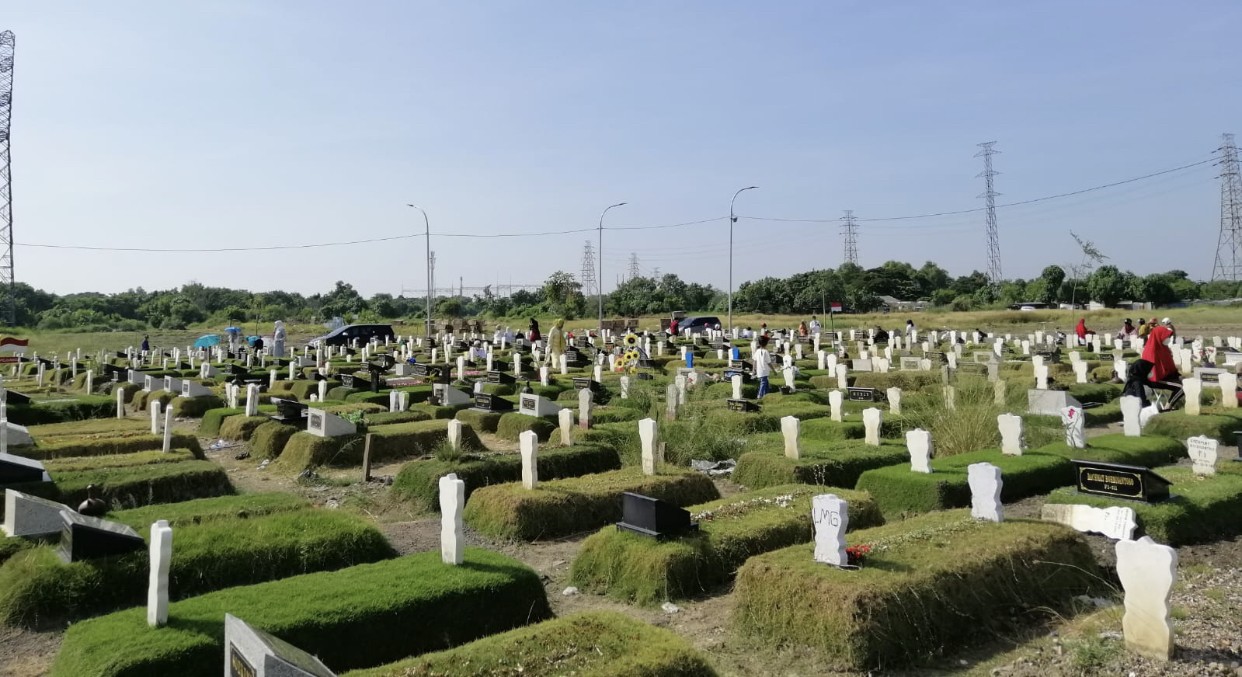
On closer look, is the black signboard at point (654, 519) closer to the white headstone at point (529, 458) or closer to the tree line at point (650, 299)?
the white headstone at point (529, 458)

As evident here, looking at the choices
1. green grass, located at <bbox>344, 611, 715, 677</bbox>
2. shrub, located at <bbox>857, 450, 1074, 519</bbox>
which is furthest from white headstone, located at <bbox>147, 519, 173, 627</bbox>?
shrub, located at <bbox>857, 450, 1074, 519</bbox>

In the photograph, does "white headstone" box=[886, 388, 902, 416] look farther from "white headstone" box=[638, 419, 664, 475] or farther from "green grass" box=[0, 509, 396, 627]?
"green grass" box=[0, 509, 396, 627]

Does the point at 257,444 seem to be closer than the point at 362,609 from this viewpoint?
No

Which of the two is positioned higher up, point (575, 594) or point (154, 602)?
point (154, 602)

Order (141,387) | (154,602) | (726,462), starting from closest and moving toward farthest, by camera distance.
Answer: (154,602) < (726,462) < (141,387)

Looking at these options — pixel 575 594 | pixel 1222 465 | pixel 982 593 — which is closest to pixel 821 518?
pixel 982 593

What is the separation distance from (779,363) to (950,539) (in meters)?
21.6

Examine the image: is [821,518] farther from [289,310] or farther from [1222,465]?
[289,310]

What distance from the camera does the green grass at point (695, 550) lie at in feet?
23.7

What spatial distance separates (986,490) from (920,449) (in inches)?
97.0

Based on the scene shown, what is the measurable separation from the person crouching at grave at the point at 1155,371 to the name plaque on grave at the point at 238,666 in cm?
1569

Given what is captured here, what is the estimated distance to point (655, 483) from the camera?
10.1 metres

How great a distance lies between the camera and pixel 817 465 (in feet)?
35.3

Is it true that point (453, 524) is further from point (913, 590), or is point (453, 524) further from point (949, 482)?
point (949, 482)
